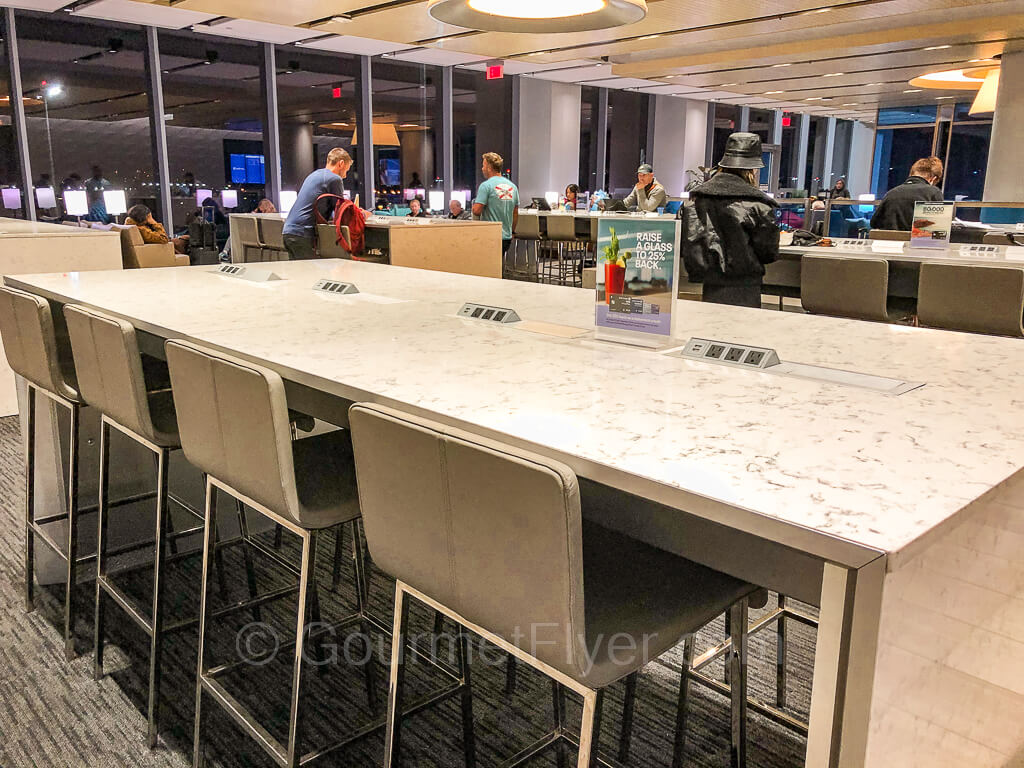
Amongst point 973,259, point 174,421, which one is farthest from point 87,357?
point 973,259

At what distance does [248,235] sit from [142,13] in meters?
2.46

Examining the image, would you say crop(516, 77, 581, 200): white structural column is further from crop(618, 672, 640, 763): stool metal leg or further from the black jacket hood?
crop(618, 672, 640, 763): stool metal leg

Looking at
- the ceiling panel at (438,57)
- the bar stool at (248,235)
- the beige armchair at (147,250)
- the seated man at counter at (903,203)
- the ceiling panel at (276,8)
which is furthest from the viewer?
the ceiling panel at (438,57)

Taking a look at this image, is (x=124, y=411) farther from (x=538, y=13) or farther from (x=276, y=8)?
(x=276, y=8)

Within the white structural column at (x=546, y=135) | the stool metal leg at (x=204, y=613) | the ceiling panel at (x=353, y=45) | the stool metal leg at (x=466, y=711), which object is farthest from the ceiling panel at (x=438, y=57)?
the stool metal leg at (x=466, y=711)

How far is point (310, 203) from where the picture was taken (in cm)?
651

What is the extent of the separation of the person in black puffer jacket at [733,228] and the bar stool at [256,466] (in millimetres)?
2525

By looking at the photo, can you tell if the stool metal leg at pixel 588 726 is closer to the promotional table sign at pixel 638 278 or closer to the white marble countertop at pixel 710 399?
the white marble countertop at pixel 710 399

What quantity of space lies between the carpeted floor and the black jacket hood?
2046 mm

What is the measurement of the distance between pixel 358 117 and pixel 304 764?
11057 millimetres

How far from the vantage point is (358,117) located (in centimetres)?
1155

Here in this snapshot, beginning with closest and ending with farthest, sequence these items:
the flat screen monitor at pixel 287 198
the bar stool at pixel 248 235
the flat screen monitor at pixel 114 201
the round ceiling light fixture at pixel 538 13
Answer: the round ceiling light fixture at pixel 538 13 → the bar stool at pixel 248 235 → the flat screen monitor at pixel 114 201 → the flat screen monitor at pixel 287 198

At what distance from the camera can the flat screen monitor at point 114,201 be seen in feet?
31.6

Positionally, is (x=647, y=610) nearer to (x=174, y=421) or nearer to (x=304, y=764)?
(x=304, y=764)
